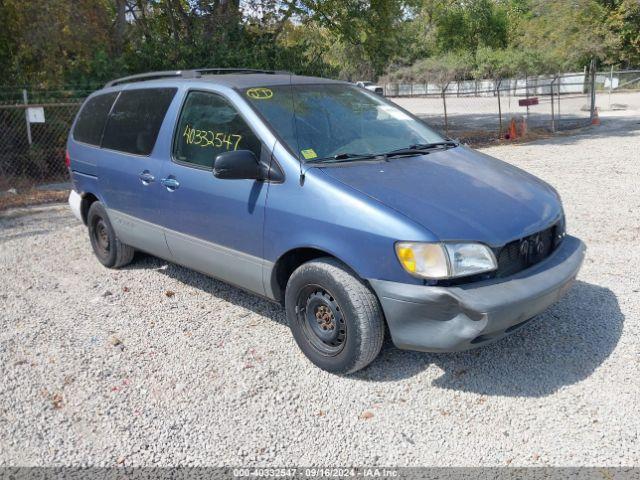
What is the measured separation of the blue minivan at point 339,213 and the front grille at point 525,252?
13 millimetres

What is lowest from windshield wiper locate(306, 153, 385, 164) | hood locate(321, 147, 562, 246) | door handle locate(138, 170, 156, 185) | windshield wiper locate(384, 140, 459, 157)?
hood locate(321, 147, 562, 246)

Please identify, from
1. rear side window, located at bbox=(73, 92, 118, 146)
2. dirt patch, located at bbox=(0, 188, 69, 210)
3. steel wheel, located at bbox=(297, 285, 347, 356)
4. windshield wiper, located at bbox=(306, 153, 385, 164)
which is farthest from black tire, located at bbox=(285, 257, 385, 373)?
dirt patch, located at bbox=(0, 188, 69, 210)

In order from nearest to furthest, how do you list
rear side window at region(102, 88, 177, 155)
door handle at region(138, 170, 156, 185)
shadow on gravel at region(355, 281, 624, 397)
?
shadow on gravel at region(355, 281, 624, 397), door handle at region(138, 170, 156, 185), rear side window at region(102, 88, 177, 155)

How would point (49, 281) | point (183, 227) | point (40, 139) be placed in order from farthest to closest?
1. point (40, 139)
2. point (49, 281)
3. point (183, 227)

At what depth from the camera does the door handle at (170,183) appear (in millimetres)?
4688

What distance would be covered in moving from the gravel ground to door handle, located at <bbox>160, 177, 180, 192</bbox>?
1016mm

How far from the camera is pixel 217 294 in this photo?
5.35m

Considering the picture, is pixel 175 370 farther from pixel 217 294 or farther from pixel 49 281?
pixel 49 281

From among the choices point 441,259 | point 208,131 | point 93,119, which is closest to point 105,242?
point 93,119

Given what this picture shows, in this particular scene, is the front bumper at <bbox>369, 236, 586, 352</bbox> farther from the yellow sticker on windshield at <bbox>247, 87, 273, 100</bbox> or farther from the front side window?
the yellow sticker on windshield at <bbox>247, 87, 273, 100</bbox>

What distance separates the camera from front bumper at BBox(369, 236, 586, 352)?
332 centimetres

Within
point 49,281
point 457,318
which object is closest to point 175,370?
point 457,318

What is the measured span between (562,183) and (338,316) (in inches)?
274

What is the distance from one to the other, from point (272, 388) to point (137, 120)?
278 cm
